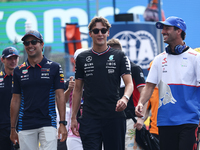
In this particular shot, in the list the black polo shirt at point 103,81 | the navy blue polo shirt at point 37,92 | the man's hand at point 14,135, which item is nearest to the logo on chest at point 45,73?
the navy blue polo shirt at point 37,92

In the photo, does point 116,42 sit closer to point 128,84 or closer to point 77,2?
point 128,84

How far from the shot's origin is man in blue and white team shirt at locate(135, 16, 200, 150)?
505 cm

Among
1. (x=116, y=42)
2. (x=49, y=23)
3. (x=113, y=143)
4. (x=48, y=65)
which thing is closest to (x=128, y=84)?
(x=113, y=143)

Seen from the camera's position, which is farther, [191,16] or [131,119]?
[191,16]

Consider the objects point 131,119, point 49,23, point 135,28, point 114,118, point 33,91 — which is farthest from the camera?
point 49,23

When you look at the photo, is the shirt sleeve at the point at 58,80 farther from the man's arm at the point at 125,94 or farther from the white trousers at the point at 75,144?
the white trousers at the point at 75,144

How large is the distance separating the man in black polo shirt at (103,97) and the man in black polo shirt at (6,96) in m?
2.22

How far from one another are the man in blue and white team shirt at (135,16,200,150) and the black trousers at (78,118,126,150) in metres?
0.35

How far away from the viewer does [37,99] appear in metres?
5.35

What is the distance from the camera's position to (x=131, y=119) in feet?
20.9

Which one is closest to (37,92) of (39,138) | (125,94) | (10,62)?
(39,138)

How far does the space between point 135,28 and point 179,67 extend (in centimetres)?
864

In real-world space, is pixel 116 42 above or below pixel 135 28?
below

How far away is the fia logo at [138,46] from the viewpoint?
13.3m
